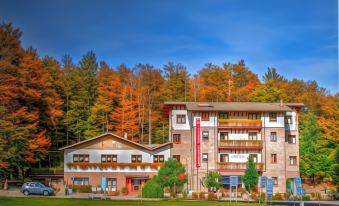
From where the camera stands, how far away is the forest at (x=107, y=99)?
59094 millimetres

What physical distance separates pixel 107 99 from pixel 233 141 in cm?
2384

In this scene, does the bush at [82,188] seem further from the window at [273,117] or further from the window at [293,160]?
the window at [293,160]

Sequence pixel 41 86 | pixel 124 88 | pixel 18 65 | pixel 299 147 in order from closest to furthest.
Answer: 1. pixel 18 65
2. pixel 41 86
3. pixel 299 147
4. pixel 124 88

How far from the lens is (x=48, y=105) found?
68500 mm

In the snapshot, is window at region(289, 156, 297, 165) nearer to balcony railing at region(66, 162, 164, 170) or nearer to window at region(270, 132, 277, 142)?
window at region(270, 132, 277, 142)

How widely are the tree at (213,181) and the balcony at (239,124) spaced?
7.11 metres

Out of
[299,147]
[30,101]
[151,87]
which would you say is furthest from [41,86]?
[299,147]

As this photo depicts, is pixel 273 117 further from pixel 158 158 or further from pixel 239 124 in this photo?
pixel 158 158

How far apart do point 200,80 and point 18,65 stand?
38.6m

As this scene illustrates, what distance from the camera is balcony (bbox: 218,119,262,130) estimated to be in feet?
219

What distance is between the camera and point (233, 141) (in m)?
66.4

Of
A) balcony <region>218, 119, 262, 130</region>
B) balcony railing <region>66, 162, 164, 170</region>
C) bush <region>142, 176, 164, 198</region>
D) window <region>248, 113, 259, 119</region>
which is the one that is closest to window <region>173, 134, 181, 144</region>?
balcony railing <region>66, 162, 164, 170</region>

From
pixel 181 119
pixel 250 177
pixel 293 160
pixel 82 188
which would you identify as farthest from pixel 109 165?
pixel 293 160

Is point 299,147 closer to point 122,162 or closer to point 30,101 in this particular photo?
point 122,162
